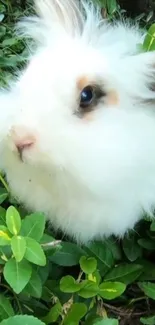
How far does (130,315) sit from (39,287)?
0.44 m

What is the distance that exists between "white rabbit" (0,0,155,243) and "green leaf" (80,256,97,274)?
0.09 metres

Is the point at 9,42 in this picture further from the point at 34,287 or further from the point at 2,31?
the point at 34,287

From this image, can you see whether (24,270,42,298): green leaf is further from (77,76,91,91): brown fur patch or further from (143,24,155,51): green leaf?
(143,24,155,51): green leaf

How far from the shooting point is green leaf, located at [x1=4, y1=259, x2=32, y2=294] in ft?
5.06

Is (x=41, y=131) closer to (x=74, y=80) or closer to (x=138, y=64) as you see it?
(x=74, y=80)

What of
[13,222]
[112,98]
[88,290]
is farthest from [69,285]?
[112,98]

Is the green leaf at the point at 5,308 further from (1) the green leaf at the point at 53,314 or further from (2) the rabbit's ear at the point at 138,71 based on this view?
(2) the rabbit's ear at the point at 138,71

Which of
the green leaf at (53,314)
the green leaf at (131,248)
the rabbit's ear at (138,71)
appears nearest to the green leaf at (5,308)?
the green leaf at (53,314)

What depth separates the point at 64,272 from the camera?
203 cm

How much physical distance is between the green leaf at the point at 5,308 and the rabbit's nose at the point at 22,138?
0.38 metres

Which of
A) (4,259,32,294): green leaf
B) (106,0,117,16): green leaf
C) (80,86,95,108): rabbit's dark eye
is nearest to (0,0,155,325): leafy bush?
(4,259,32,294): green leaf

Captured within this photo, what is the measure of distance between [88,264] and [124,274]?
150 mm

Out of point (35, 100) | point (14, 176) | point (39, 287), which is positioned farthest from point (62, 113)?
point (39, 287)

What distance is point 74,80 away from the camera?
1.70m
